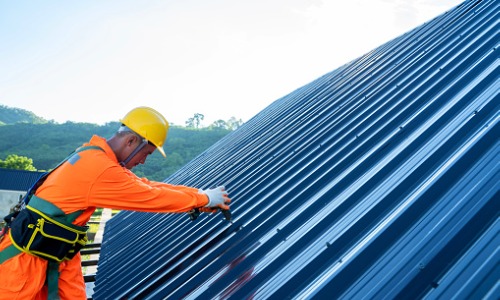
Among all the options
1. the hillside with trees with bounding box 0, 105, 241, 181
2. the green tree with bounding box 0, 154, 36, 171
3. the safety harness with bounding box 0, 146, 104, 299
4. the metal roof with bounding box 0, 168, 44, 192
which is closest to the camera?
the safety harness with bounding box 0, 146, 104, 299

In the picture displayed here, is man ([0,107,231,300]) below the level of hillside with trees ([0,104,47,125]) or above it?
A: below

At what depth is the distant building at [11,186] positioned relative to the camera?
117ft

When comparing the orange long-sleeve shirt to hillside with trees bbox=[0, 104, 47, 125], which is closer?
the orange long-sleeve shirt

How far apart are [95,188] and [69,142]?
9740 centimetres

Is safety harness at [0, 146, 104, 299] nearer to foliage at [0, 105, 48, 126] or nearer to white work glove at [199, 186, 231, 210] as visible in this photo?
white work glove at [199, 186, 231, 210]

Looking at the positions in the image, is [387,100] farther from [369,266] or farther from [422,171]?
[369,266]

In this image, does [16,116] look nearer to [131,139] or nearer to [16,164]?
[16,164]

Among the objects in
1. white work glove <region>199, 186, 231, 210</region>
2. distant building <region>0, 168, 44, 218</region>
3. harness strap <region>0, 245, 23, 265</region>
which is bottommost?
distant building <region>0, 168, 44, 218</region>

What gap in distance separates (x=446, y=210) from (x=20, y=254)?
304cm

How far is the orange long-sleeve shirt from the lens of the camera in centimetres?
293

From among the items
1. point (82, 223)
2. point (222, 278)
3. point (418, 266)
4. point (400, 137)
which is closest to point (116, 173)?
point (82, 223)

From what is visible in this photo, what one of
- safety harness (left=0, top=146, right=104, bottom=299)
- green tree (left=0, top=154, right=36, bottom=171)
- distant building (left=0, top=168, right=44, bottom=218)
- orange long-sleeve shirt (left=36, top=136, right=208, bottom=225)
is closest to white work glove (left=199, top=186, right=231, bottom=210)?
orange long-sleeve shirt (left=36, top=136, right=208, bottom=225)

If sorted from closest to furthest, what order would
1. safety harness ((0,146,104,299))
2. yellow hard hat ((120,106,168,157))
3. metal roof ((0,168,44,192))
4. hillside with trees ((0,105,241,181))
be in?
safety harness ((0,146,104,299)) → yellow hard hat ((120,106,168,157)) → metal roof ((0,168,44,192)) → hillside with trees ((0,105,241,181))

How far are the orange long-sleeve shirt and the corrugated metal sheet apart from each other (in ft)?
2.94
